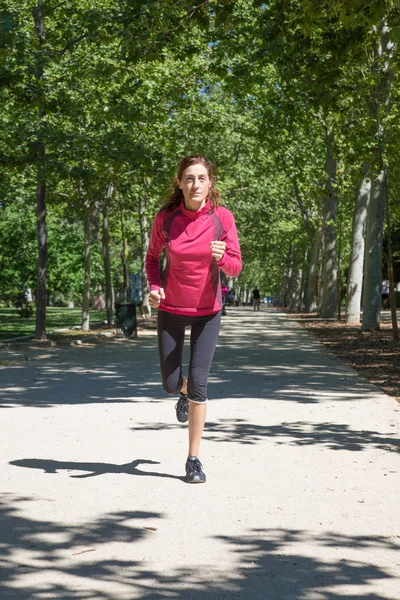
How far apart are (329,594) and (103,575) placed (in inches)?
37.2

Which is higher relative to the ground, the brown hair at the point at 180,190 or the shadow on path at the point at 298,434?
the brown hair at the point at 180,190

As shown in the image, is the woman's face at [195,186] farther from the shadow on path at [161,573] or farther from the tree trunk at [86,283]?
the tree trunk at [86,283]

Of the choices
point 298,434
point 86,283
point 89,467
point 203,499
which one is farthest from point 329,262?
point 203,499

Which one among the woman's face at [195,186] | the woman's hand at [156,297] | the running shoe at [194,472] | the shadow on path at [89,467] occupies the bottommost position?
the shadow on path at [89,467]

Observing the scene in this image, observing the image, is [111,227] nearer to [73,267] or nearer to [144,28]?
[73,267]

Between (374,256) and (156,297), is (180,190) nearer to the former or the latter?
(156,297)

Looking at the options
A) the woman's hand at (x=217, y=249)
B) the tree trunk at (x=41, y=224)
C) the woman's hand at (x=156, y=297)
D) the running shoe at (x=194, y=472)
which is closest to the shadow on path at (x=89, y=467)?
the running shoe at (x=194, y=472)

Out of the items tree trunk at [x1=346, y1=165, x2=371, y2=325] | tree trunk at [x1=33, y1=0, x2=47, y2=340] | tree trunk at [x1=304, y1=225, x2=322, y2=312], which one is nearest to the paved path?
tree trunk at [x1=33, y1=0, x2=47, y2=340]

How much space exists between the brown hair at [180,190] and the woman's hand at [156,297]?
0.55 m

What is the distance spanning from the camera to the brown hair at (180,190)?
19.5 ft

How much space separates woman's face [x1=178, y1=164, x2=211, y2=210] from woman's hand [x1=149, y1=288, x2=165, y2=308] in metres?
0.55

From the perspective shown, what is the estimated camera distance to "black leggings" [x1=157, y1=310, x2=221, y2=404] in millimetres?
5957

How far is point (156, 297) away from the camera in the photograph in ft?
19.0

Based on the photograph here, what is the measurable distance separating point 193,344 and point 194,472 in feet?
2.59
